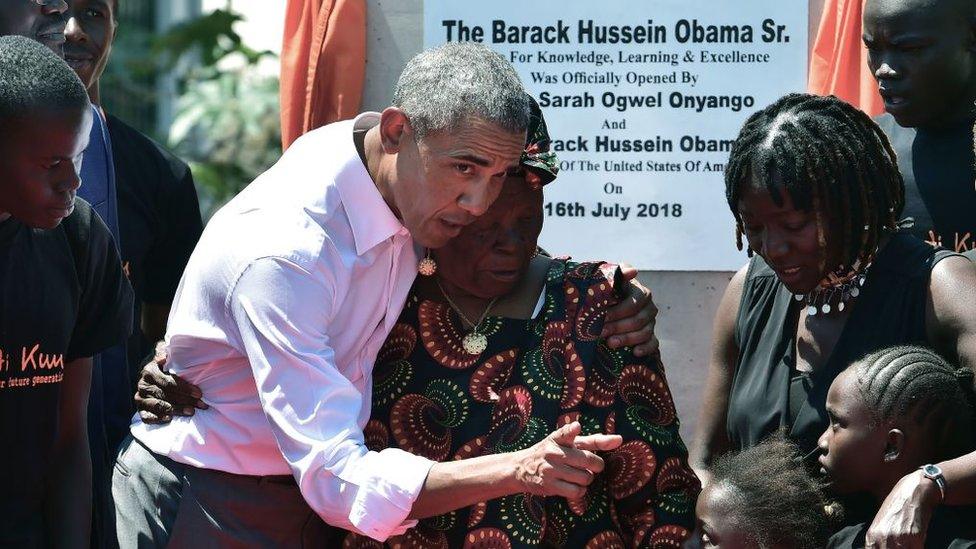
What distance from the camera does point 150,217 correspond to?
14.8ft

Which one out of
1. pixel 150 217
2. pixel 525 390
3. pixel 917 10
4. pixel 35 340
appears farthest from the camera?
pixel 150 217

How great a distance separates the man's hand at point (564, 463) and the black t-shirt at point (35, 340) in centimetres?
111

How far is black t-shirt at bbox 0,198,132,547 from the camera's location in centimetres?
301

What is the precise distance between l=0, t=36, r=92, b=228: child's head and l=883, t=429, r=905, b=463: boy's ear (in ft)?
6.30

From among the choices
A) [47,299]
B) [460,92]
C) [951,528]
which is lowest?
[951,528]

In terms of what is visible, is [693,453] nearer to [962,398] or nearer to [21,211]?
[962,398]

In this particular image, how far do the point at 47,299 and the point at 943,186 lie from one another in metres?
2.43

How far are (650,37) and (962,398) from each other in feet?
6.96

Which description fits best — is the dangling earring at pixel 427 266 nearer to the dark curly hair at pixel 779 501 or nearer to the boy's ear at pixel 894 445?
the dark curly hair at pixel 779 501

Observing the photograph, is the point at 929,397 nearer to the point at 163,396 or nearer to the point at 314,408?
the point at 314,408

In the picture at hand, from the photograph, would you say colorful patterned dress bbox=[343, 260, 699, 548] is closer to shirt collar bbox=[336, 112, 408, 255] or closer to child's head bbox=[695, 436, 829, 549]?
child's head bbox=[695, 436, 829, 549]

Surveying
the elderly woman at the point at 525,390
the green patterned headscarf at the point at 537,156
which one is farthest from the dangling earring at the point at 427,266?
the green patterned headscarf at the point at 537,156

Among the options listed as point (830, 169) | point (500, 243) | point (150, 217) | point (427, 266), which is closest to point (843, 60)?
point (830, 169)

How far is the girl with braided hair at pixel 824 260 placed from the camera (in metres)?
3.26
